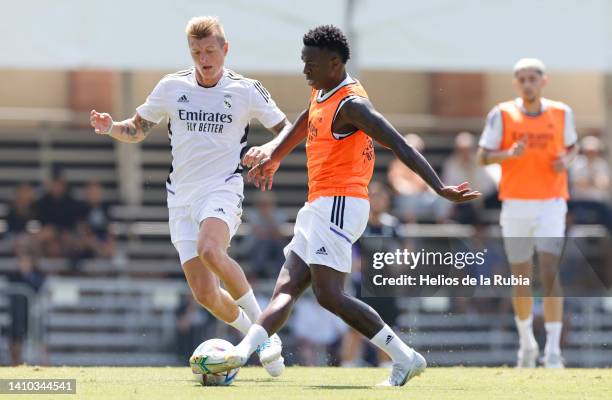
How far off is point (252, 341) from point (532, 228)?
15.5 ft

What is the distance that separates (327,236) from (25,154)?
1446 centimetres

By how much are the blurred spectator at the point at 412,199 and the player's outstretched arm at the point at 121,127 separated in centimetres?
740

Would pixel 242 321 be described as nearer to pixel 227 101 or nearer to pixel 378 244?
pixel 227 101

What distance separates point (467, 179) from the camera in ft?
61.2

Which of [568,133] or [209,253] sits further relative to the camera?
[568,133]

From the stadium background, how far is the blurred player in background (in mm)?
1034

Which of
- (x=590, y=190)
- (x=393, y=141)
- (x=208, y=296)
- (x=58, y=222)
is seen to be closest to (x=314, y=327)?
(x=58, y=222)

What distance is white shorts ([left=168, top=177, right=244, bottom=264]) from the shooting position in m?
10.7

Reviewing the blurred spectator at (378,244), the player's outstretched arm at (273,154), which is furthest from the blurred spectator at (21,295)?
the player's outstretched arm at (273,154)

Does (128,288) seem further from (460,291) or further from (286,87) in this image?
(286,87)

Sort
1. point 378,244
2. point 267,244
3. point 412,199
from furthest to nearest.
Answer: point 412,199 < point 267,244 < point 378,244

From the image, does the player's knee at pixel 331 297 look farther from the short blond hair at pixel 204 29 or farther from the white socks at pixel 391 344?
the short blond hair at pixel 204 29

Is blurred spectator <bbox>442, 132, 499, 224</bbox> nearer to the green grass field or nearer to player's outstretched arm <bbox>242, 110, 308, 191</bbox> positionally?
the green grass field

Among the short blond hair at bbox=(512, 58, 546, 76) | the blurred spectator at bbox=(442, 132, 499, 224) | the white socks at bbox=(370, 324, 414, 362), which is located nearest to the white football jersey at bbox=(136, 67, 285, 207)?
the white socks at bbox=(370, 324, 414, 362)
